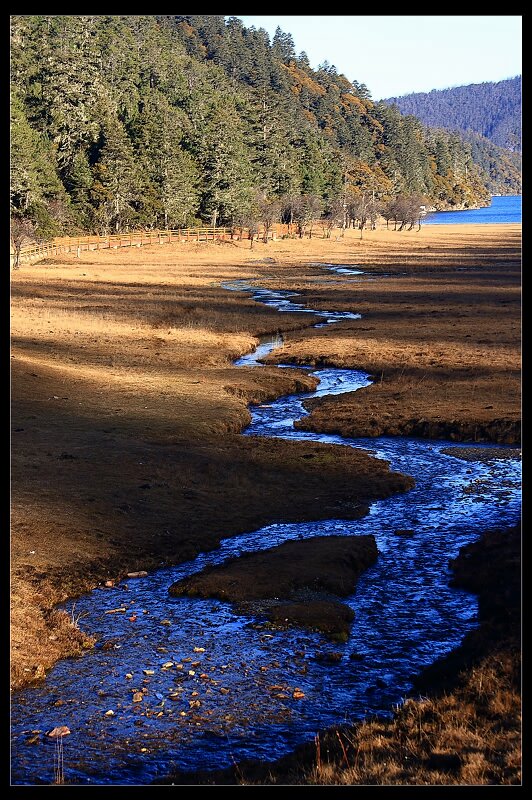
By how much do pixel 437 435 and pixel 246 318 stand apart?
29198 millimetres

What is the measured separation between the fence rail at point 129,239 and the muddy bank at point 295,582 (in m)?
79.6

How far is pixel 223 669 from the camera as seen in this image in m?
15.3

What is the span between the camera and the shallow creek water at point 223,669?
42.2 ft

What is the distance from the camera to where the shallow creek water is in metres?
12.9

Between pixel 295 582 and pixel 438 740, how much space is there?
707 centimetres

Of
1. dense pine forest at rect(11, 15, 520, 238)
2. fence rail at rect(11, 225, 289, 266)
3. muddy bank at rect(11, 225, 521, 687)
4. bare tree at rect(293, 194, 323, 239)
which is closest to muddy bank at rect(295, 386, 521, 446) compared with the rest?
muddy bank at rect(11, 225, 521, 687)

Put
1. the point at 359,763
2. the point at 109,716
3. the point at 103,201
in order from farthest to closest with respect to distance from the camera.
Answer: the point at 103,201
the point at 109,716
the point at 359,763

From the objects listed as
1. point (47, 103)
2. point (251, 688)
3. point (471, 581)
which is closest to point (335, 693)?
point (251, 688)

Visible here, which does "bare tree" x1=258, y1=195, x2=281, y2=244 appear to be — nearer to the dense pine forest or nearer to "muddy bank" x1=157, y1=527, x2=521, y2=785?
the dense pine forest

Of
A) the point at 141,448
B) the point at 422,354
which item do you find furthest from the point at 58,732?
the point at 422,354

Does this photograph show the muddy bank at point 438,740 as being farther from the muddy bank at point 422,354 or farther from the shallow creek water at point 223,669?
the muddy bank at point 422,354

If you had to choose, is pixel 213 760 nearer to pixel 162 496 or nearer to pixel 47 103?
pixel 162 496

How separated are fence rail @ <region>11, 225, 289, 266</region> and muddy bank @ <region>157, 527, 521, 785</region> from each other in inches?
3393

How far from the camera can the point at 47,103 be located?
124 meters
